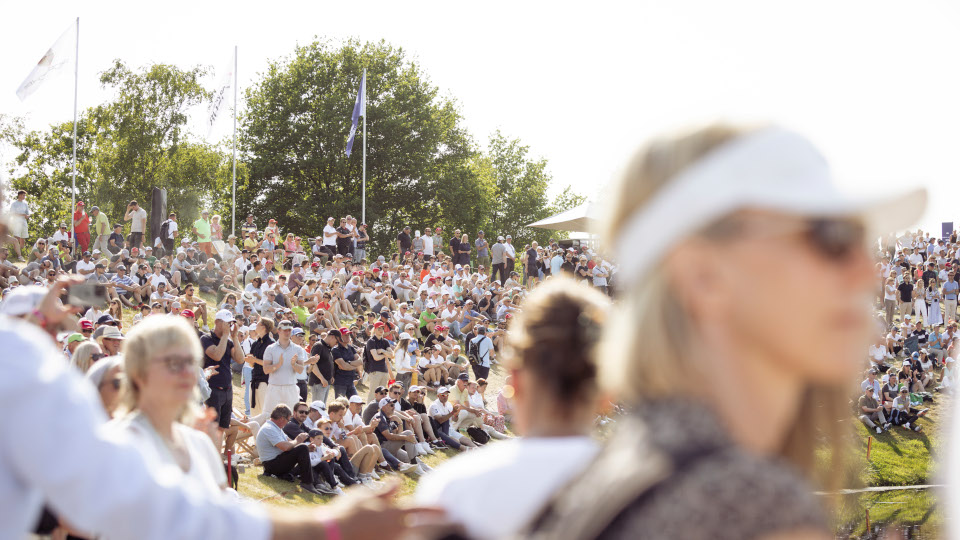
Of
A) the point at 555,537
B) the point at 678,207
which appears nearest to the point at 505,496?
the point at 555,537

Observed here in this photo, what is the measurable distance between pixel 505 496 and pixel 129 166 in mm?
52654

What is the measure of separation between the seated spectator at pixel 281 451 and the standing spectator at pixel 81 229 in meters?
12.3

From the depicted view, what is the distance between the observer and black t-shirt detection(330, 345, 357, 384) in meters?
16.8

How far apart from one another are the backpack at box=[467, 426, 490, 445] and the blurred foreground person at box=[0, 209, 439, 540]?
18.0 metres

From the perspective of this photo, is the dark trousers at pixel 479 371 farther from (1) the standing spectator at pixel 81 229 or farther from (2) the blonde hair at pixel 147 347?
(2) the blonde hair at pixel 147 347

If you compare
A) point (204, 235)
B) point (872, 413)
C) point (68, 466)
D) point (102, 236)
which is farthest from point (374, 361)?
point (872, 413)

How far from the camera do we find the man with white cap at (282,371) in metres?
14.8

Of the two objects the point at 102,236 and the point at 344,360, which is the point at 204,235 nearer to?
the point at 102,236

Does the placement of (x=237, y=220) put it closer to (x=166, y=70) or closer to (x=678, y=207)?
(x=166, y=70)

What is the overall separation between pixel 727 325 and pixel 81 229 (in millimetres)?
25258

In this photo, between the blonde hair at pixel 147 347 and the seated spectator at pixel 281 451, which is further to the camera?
the seated spectator at pixel 281 451

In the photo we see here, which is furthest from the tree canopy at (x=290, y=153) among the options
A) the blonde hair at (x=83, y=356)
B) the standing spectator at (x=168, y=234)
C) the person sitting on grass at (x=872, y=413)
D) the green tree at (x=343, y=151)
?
the blonde hair at (x=83, y=356)

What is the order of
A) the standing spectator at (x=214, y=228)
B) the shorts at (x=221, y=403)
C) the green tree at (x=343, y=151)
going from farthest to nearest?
the green tree at (x=343, y=151) → the standing spectator at (x=214, y=228) → the shorts at (x=221, y=403)

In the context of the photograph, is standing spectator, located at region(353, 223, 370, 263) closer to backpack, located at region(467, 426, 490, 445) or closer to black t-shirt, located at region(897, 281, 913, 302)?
backpack, located at region(467, 426, 490, 445)
